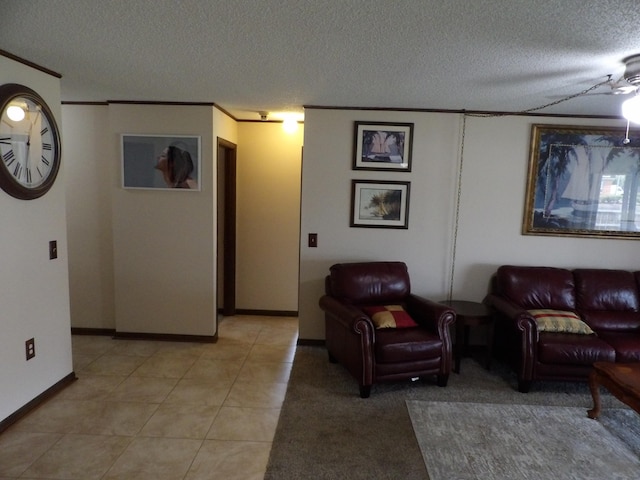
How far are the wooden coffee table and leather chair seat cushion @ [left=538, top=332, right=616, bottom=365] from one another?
0.32m

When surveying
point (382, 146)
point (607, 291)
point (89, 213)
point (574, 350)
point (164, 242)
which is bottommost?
point (574, 350)

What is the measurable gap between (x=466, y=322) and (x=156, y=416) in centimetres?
244

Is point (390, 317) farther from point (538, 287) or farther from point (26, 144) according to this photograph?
point (26, 144)

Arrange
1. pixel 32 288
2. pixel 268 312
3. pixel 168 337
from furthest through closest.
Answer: pixel 268 312 → pixel 168 337 → pixel 32 288

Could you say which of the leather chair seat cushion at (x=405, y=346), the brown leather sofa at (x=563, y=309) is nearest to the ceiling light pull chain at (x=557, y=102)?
the brown leather sofa at (x=563, y=309)

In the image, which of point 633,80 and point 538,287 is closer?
point 633,80

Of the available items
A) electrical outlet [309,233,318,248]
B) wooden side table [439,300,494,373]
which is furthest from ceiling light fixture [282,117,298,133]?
wooden side table [439,300,494,373]

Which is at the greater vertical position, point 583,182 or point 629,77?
point 629,77

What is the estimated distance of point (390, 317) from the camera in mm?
3279

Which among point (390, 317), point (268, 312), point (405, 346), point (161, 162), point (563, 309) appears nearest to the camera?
point (405, 346)

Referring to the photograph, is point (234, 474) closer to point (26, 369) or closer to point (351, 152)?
point (26, 369)

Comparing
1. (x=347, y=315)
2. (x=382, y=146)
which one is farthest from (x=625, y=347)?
(x=382, y=146)

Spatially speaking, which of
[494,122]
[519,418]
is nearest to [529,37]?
[494,122]

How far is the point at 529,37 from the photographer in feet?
6.74
